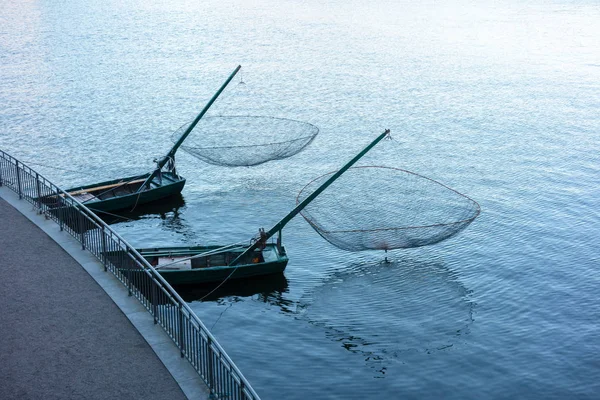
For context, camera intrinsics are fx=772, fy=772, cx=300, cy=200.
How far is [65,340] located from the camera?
65.7ft

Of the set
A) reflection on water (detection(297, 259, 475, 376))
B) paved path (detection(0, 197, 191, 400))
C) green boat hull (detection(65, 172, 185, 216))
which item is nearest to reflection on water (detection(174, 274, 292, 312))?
reflection on water (detection(297, 259, 475, 376))

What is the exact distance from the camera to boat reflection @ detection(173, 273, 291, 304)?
1341 inches

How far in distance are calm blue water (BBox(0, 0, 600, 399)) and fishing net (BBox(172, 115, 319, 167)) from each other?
2.06 metres

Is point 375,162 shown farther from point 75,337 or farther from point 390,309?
point 75,337

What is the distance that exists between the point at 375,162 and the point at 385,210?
423 inches

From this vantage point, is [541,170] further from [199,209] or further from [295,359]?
[295,359]

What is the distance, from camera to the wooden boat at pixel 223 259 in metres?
33.7

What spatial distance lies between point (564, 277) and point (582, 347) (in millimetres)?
6330

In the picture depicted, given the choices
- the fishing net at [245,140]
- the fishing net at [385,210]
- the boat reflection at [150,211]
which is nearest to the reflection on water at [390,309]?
the fishing net at [385,210]

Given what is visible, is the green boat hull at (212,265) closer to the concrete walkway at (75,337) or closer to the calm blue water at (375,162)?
the calm blue water at (375,162)

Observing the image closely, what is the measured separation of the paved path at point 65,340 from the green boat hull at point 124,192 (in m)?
16.0

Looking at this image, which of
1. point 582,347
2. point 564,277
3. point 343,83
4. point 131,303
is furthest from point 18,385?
point 343,83

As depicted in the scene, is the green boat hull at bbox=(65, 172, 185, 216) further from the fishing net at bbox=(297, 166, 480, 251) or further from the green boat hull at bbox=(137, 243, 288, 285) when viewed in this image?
the green boat hull at bbox=(137, 243, 288, 285)

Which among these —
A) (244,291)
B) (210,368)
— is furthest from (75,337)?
(244,291)
